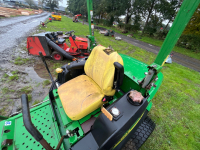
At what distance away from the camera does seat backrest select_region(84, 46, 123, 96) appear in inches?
52.9

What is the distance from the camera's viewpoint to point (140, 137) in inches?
61.7

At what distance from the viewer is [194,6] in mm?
733

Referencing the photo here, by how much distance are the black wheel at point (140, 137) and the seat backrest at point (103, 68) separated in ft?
2.67

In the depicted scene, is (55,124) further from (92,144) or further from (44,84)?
(44,84)

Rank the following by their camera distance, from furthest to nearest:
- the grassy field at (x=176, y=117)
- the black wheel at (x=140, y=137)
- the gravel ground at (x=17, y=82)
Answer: the gravel ground at (x=17, y=82), the grassy field at (x=176, y=117), the black wheel at (x=140, y=137)

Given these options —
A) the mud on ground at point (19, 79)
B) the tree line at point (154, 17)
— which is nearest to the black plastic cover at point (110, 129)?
the mud on ground at point (19, 79)

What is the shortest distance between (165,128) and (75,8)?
3610 cm

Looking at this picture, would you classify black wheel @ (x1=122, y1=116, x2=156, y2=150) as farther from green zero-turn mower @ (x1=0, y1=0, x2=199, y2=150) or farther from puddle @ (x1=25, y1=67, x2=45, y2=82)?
puddle @ (x1=25, y1=67, x2=45, y2=82)

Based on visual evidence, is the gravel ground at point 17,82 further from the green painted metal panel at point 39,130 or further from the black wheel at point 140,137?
the black wheel at point 140,137

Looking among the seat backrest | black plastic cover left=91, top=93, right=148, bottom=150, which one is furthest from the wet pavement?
black plastic cover left=91, top=93, right=148, bottom=150

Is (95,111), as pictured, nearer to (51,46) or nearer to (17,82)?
(17,82)

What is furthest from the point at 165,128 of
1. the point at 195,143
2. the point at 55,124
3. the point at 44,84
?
the point at 44,84

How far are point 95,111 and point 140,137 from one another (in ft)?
2.86

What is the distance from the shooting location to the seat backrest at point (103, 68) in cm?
134
